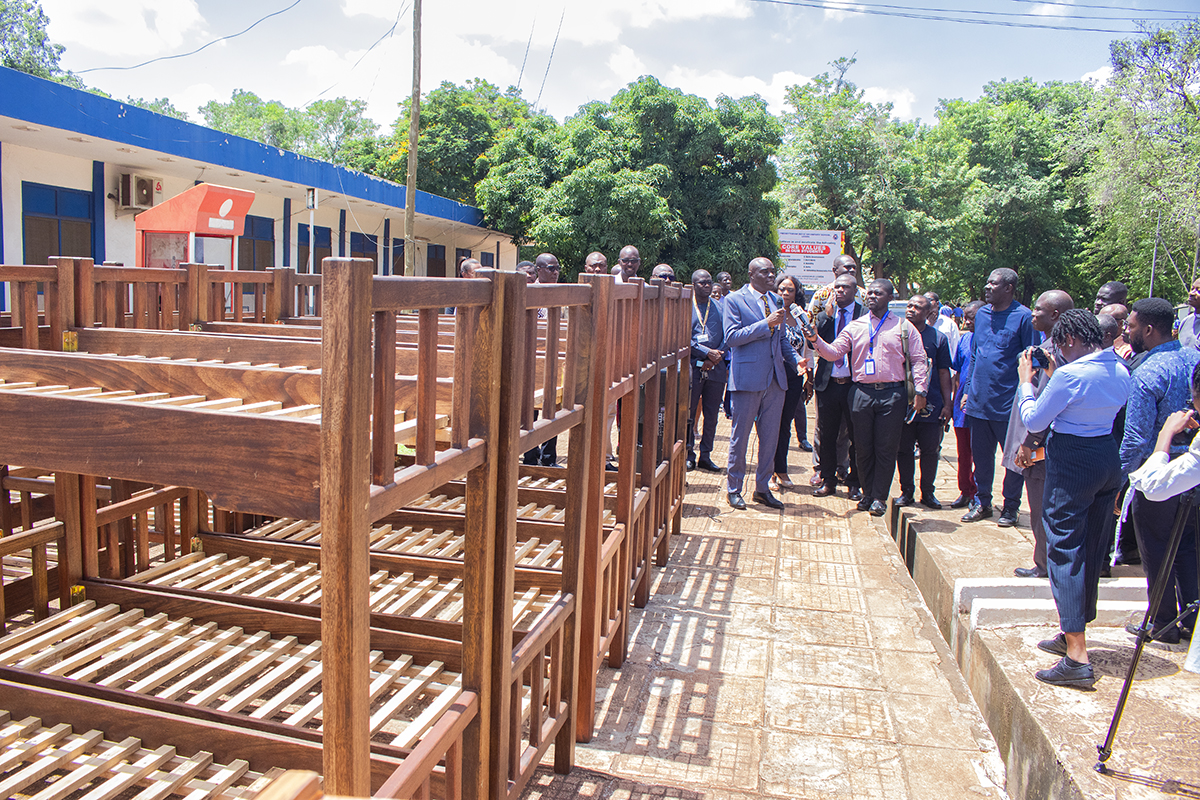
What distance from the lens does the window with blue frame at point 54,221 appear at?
10930 mm

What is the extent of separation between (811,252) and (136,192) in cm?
1614

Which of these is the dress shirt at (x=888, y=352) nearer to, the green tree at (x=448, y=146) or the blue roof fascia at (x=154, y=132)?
the blue roof fascia at (x=154, y=132)

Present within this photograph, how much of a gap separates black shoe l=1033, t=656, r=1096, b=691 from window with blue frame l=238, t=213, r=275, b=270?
591 inches

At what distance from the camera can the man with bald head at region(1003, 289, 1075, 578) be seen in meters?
4.71

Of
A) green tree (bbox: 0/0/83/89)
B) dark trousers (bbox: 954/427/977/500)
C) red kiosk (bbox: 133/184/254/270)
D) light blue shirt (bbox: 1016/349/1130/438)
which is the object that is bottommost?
dark trousers (bbox: 954/427/977/500)

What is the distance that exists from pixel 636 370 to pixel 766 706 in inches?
68.0

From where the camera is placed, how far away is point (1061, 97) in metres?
45.5

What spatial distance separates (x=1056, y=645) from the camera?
3682 mm

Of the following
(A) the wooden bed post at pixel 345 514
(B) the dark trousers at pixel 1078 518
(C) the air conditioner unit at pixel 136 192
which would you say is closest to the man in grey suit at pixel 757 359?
(B) the dark trousers at pixel 1078 518

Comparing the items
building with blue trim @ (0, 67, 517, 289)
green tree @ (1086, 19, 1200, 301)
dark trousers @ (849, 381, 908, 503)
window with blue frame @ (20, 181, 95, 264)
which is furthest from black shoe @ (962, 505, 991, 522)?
green tree @ (1086, 19, 1200, 301)

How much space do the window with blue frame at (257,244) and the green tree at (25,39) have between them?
116 ft

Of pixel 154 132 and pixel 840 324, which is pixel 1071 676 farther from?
pixel 154 132

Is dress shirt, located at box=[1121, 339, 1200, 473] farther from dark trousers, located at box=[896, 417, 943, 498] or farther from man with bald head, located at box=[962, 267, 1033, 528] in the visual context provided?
dark trousers, located at box=[896, 417, 943, 498]

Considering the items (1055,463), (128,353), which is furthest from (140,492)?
(1055,463)
